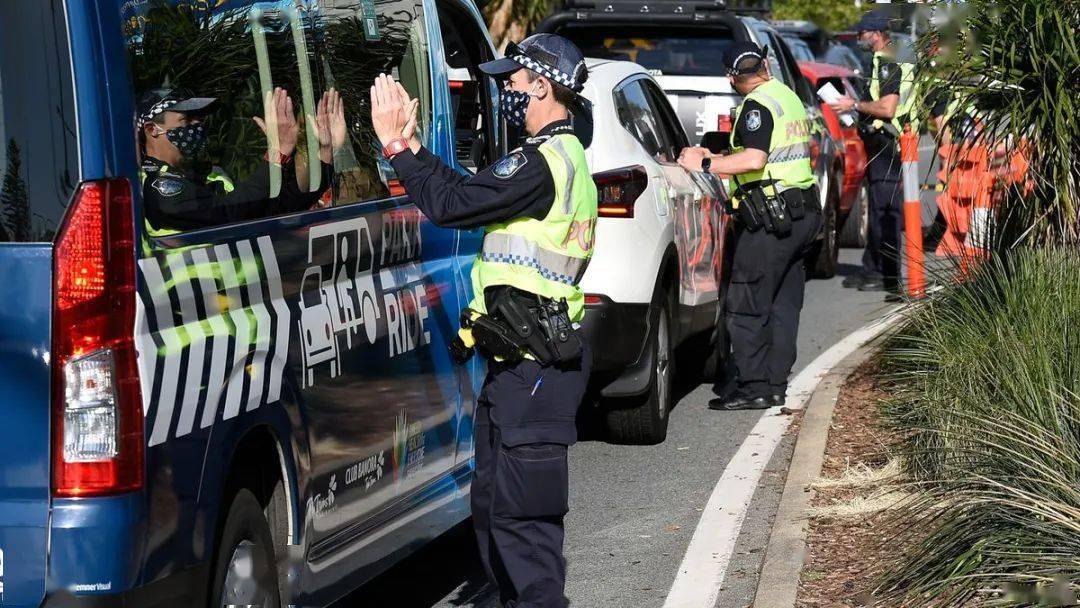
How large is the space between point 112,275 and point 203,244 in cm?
37

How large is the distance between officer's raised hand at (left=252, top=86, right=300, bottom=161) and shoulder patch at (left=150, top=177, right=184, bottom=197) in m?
0.51

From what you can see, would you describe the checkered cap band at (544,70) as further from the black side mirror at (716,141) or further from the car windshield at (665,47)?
the car windshield at (665,47)

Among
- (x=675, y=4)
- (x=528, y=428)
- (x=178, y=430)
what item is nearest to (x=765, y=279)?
(x=675, y=4)

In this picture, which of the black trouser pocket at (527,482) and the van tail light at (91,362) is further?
the black trouser pocket at (527,482)

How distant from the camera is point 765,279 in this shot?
29.7 ft

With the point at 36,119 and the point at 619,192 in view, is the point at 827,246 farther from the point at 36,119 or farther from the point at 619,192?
the point at 36,119

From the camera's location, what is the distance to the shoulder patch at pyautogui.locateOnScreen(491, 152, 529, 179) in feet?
15.0

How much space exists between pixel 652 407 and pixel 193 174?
14.9ft

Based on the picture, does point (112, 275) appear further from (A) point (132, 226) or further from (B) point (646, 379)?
(B) point (646, 379)

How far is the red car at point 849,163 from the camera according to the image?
15094mm

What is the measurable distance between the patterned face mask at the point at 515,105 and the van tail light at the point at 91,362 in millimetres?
1576

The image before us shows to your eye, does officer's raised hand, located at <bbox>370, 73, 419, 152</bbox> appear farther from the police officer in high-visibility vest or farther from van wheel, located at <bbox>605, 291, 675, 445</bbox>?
the police officer in high-visibility vest

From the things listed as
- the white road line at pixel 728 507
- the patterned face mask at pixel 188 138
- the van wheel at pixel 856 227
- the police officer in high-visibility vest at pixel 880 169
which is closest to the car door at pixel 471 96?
the white road line at pixel 728 507

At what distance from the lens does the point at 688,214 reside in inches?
339
